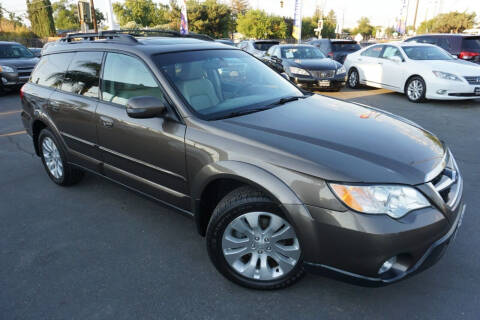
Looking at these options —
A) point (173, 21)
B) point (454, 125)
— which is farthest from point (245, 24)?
point (454, 125)

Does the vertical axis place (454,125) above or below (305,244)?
below

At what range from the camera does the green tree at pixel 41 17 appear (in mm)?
54281

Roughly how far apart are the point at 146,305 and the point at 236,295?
1.96ft

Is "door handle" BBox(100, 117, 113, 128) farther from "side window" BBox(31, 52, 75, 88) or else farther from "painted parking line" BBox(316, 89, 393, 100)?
"painted parking line" BBox(316, 89, 393, 100)

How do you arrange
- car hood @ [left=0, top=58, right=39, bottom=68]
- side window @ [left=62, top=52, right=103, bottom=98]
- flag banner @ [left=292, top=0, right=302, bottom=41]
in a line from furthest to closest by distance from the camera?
flag banner @ [left=292, top=0, right=302, bottom=41], car hood @ [left=0, top=58, right=39, bottom=68], side window @ [left=62, top=52, right=103, bottom=98]

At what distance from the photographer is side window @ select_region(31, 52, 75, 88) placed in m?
3.83

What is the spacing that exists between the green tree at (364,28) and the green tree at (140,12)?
6957cm

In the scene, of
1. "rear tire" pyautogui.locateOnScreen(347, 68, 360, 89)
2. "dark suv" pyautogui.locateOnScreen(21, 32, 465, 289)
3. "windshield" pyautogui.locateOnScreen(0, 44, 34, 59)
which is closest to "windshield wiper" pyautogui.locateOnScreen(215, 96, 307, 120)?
"dark suv" pyautogui.locateOnScreen(21, 32, 465, 289)

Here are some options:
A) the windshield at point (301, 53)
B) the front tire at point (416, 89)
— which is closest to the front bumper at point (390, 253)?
the front tire at point (416, 89)

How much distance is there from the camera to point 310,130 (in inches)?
97.7

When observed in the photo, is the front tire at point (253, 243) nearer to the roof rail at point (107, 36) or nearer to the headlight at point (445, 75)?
the roof rail at point (107, 36)

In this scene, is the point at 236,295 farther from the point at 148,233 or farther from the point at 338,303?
Result: the point at 148,233

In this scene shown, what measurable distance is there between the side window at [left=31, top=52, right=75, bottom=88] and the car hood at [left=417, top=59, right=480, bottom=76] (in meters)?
8.08

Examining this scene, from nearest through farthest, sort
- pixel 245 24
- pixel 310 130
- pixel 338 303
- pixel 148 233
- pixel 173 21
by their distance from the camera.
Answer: pixel 338 303 < pixel 310 130 < pixel 148 233 < pixel 245 24 < pixel 173 21
